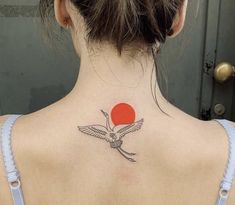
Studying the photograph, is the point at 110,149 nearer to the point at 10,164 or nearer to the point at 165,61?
the point at 10,164

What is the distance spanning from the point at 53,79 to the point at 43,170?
712mm

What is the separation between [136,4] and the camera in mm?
693

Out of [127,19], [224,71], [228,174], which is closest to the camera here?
[127,19]

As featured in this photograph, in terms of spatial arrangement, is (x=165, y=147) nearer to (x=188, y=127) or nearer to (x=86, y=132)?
(x=188, y=127)

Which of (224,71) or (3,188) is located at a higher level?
(224,71)

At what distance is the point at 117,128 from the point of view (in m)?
0.79

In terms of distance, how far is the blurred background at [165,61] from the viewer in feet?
4.56

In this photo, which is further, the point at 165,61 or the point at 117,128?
the point at 165,61

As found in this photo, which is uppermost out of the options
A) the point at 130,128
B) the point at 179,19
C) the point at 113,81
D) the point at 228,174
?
the point at 179,19

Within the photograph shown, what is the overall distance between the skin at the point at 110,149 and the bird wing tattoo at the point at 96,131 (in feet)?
0.03

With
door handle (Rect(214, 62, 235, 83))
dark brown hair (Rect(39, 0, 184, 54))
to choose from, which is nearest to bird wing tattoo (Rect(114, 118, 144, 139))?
dark brown hair (Rect(39, 0, 184, 54))

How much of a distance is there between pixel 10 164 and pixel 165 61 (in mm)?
862

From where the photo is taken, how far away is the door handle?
146cm

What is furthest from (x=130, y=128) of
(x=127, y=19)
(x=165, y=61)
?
(x=165, y=61)
